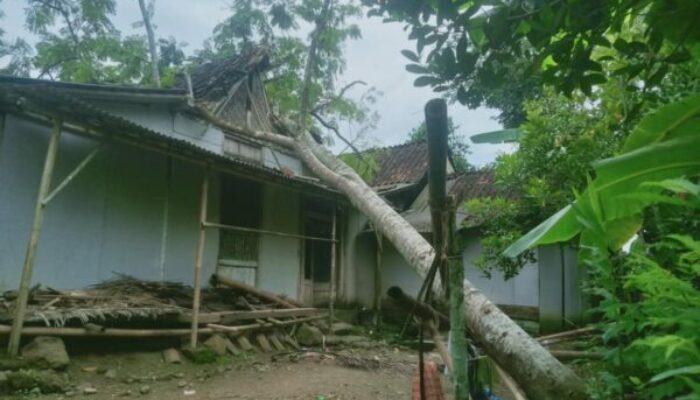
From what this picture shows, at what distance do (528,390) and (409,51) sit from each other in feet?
4.56

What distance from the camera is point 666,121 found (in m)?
1.66

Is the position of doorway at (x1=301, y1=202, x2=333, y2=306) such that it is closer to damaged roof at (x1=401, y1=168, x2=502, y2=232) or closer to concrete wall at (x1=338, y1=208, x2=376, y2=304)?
concrete wall at (x1=338, y1=208, x2=376, y2=304)

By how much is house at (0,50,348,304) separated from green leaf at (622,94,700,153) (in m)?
5.79

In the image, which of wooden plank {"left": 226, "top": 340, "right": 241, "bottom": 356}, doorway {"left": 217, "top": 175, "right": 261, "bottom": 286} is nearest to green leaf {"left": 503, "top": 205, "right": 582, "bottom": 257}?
wooden plank {"left": 226, "top": 340, "right": 241, "bottom": 356}

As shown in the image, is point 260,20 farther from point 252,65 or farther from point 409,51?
point 409,51

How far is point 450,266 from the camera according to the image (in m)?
1.23

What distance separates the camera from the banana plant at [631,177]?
55.6 inches

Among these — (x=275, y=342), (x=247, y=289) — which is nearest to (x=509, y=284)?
(x=275, y=342)

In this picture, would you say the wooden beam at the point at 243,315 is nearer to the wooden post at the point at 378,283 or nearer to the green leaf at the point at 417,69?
the wooden post at the point at 378,283

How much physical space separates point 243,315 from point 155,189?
269 centimetres

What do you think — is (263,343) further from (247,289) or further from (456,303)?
(456,303)

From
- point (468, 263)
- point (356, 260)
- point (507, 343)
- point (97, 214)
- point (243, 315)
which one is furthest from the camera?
point (356, 260)

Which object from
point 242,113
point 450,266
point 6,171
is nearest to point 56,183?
point 6,171

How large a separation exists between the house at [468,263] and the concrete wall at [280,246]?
235 centimetres
